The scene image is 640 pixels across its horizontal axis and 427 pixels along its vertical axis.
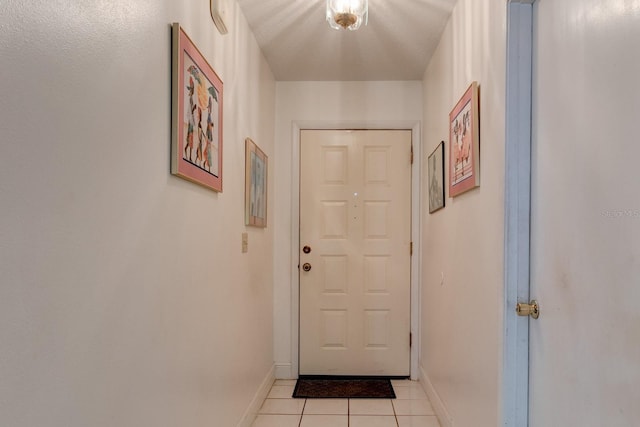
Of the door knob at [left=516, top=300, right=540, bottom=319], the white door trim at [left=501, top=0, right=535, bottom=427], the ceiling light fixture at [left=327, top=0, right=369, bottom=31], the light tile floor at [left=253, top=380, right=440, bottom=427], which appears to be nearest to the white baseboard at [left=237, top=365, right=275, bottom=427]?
the light tile floor at [left=253, top=380, right=440, bottom=427]

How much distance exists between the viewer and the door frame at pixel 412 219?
11.4 ft

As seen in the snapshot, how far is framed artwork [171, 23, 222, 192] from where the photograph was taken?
1448 mm

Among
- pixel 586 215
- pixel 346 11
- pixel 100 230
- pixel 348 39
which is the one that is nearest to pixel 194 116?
pixel 100 230

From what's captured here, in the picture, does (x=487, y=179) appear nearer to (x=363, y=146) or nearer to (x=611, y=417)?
(x=611, y=417)

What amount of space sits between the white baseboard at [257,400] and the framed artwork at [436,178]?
5.34 ft

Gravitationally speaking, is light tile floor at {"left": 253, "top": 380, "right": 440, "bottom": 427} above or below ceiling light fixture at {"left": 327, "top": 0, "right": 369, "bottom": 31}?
below

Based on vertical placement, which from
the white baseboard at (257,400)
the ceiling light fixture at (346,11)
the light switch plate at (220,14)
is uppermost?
the ceiling light fixture at (346,11)

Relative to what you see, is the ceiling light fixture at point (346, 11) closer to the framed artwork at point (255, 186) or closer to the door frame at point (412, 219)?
the framed artwork at point (255, 186)

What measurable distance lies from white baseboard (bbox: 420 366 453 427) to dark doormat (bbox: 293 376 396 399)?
236 mm

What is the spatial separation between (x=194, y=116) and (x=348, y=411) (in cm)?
211

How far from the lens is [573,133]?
3.91ft

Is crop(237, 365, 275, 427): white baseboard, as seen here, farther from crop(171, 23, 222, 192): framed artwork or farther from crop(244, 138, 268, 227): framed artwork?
crop(171, 23, 222, 192): framed artwork

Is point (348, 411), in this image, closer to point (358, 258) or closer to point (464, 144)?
point (358, 258)

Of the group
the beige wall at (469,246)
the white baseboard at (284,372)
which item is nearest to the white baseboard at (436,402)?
the beige wall at (469,246)
